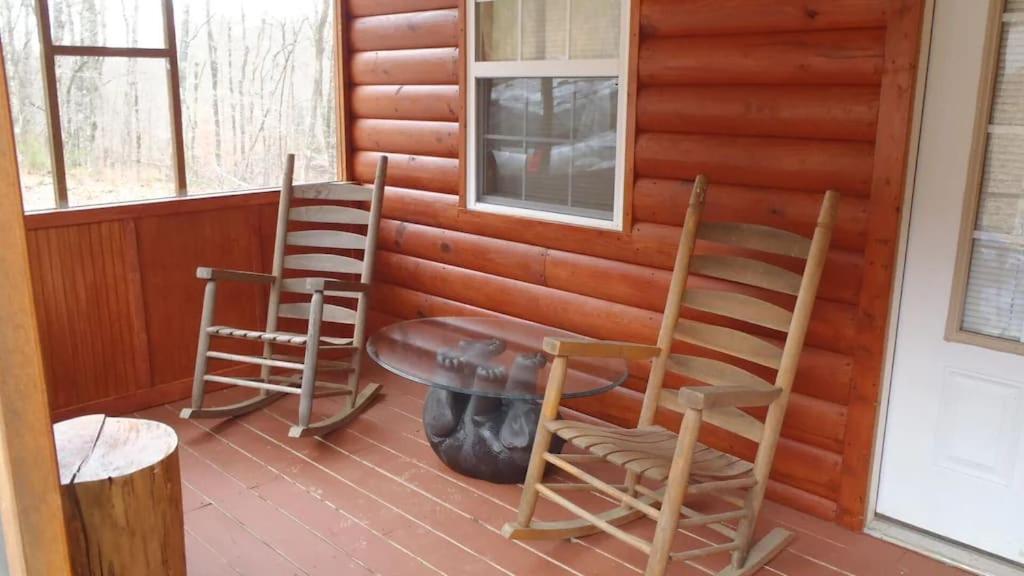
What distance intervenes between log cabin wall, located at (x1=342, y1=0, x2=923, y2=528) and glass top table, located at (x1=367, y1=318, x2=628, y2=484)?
1.33ft

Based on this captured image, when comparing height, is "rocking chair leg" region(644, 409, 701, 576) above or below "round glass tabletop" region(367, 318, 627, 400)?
below

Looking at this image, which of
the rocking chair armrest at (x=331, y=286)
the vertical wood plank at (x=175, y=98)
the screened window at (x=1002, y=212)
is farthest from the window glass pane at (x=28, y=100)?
the screened window at (x=1002, y=212)

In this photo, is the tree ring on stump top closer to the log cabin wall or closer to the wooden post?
the wooden post

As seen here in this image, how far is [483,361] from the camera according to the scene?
9.66ft

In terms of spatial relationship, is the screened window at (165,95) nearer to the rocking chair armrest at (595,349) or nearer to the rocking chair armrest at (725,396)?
the rocking chair armrest at (595,349)

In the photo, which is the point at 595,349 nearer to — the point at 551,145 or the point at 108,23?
the point at 551,145

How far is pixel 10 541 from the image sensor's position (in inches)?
53.6

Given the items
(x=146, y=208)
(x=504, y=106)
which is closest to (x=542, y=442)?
(x=504, y=106)

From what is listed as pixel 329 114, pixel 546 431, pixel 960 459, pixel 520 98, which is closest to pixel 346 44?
pixel 329 114

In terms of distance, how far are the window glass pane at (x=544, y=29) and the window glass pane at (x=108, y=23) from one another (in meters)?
1.59

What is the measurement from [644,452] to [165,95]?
8.69 feet

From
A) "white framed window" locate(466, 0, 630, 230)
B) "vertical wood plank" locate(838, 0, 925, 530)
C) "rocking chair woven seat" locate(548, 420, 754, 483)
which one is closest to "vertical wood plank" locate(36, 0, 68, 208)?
"white framed window" locate(466, 0, 630, 230)

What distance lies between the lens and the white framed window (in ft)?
10.6

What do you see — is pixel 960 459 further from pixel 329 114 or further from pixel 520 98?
pixel 329 114
